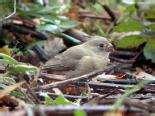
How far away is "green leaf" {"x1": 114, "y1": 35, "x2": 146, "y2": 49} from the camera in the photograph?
4.52 meters

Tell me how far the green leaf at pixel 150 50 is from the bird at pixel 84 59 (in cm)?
35

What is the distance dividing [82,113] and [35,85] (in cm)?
155

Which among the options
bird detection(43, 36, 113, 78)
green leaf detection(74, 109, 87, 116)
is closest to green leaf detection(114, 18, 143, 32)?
bird detection(43, 36, 113, 78)

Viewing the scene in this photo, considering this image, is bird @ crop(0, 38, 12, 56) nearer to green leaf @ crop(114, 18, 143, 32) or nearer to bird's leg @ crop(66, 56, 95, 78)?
bird's leg @ crop(66, 56, 95, 78)

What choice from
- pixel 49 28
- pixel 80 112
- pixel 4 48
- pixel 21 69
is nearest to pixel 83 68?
pixel 4 48

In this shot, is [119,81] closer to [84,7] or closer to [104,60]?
[104,60]

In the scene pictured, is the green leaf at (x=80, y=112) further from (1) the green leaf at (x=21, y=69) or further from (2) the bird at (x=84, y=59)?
(2) the bird at (x=84, y=59)

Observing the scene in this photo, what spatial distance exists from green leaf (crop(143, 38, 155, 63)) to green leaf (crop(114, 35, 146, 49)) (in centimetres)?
7

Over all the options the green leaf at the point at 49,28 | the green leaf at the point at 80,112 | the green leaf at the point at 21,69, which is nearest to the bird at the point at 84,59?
the green leaf at the point at 49,28

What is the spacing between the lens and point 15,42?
538cm

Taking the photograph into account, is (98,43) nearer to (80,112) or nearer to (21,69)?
(21,69)

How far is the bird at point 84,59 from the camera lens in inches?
172

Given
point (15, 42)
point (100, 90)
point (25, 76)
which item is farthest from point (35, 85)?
point (15, 42)

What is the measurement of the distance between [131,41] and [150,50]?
A: 0.21m
